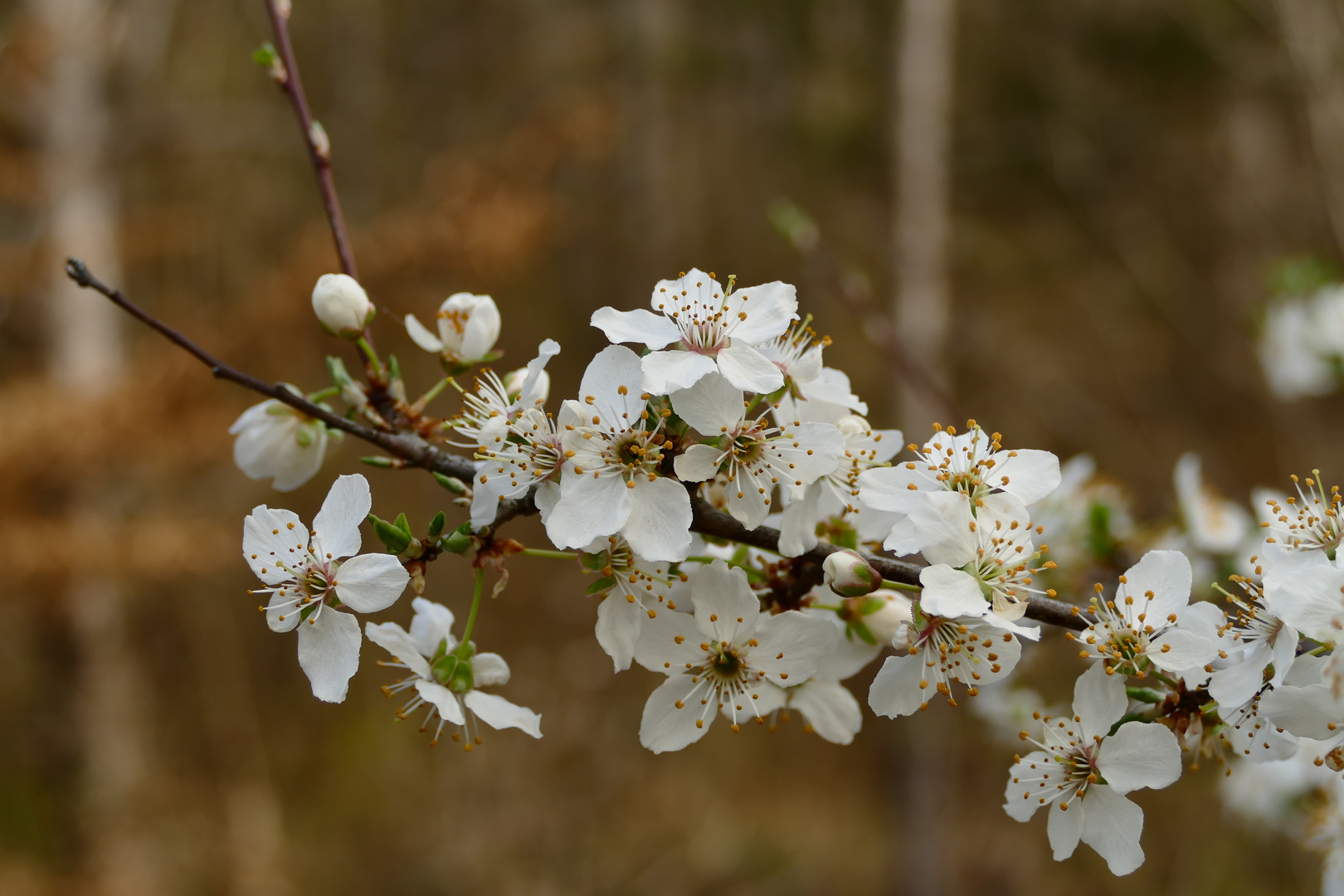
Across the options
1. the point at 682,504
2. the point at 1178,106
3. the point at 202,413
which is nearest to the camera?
the point at 682,504

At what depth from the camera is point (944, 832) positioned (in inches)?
189

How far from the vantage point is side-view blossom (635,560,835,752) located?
806mm

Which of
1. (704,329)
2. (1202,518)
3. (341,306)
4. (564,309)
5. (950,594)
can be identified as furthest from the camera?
(564,309)

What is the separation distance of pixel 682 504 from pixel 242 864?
4.65 metres

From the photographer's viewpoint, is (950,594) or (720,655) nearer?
Answer: (950,594)

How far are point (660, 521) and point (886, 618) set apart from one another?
0.31 metres

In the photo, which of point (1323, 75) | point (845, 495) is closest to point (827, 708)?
point (845, 495)

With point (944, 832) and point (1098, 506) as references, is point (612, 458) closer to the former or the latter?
point (1098, 506)

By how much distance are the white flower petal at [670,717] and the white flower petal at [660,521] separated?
0.73ft

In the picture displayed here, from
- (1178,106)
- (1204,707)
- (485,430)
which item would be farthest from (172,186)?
(1178,106)

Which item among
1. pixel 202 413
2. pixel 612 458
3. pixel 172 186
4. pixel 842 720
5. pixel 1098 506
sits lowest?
pixel 842 720

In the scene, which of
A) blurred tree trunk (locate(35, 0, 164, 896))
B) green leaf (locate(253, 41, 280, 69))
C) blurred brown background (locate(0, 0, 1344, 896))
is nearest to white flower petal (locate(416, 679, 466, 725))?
green leaf (locate(253, 41, 280, 69))

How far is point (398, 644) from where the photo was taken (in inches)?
32.6

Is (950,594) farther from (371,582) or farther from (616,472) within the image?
(371,582)
